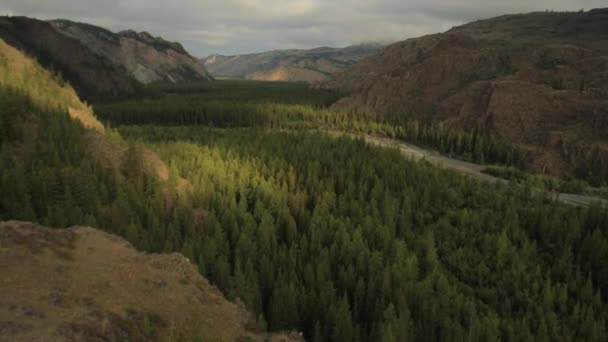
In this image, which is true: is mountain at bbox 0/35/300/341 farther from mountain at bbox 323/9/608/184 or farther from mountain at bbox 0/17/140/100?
mountain at bbox 0/17/140/100

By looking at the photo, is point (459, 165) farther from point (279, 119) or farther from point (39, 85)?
point (39, 85)

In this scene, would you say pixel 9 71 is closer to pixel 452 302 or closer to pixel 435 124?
pixel 452 302

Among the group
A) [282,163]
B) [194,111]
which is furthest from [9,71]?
[194,111]

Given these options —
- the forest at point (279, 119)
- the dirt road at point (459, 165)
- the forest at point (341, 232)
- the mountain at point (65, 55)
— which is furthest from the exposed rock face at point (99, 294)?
the mountain at point (65, 55)

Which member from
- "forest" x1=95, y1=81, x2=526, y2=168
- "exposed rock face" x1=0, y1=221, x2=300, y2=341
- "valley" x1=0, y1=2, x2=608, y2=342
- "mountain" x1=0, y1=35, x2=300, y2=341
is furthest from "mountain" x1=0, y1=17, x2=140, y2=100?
"exposed rock face" x1=0, y1=221, x2=300, y2=341

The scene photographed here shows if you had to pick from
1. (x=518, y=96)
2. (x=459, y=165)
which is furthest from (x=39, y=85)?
(x=518, y=96)

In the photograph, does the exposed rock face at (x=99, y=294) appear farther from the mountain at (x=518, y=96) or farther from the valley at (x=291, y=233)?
the mountain at (x=518, y=96)
